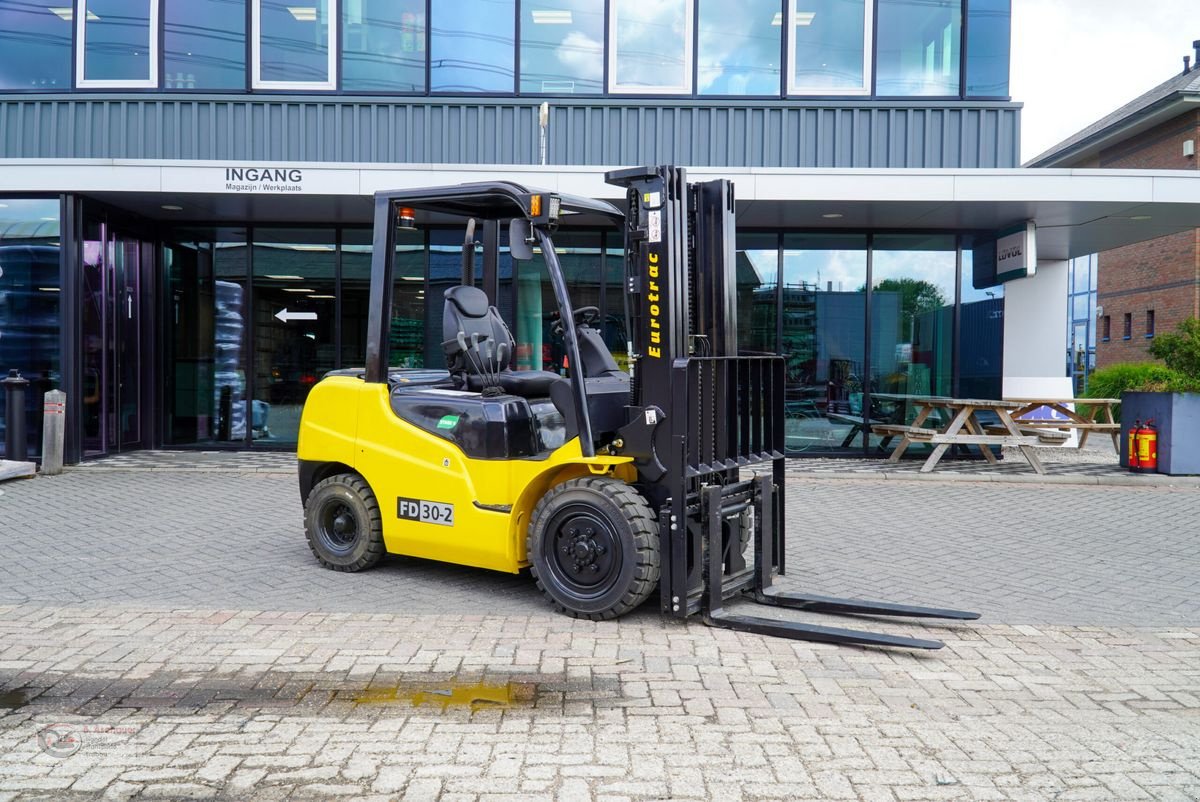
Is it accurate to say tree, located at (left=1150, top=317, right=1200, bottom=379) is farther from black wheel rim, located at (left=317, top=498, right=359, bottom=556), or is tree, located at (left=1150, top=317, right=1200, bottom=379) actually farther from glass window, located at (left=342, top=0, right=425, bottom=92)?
black wheel rim, located at (left=317, top=498, right=359, bottom=556)

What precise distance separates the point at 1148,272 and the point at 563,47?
29353mm

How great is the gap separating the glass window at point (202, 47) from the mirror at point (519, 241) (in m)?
10.1

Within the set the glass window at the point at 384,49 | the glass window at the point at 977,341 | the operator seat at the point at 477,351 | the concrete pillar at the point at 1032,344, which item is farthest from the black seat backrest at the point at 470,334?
the concrete pillar at the point at 1032,344

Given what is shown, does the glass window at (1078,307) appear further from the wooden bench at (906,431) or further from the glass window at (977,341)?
the wooden bench at (906,431)

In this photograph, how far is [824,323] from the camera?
14797 mm

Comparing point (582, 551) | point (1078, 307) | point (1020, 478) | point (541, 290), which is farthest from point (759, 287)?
point (1078, 307)

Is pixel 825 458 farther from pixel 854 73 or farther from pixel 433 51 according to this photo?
pixel 433 51

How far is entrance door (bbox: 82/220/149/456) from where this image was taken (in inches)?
524

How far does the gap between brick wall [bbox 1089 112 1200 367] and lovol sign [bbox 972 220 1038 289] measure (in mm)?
21109

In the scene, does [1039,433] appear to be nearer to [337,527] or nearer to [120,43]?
[337,527]

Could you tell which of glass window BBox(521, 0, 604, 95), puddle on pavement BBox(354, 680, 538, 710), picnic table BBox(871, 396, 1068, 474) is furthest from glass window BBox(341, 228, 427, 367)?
puddle on pavement BBox(354, 680, 538, 710)

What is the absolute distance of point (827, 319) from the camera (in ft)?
48.5

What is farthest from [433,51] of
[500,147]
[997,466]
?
Answer: [997,466]

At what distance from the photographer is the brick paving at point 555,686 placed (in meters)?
3.58
